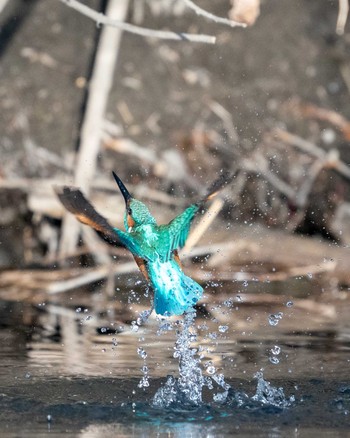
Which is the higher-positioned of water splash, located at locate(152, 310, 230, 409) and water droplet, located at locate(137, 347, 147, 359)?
water droplet, located at locate(137, 347, 147, 359)

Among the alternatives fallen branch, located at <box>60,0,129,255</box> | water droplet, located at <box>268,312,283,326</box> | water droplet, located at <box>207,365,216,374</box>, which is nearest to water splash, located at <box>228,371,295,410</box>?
water droplet, located at <box>207,365,216,374</box>

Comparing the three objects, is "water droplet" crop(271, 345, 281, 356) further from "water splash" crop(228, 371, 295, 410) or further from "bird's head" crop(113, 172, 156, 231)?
"bird's head" crop(113, 172, 156, 231)

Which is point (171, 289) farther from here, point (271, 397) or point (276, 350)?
point (276, 350)

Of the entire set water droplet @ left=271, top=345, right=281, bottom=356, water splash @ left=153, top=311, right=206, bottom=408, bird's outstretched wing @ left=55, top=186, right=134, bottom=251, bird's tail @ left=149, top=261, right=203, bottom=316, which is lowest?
water splash @ left=153, top=311, right=206, bottom=408

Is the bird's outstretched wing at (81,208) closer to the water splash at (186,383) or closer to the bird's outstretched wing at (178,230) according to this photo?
the bird's outstretched wing at (178,230)

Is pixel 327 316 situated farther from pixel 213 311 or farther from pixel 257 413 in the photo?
pixel 257 413

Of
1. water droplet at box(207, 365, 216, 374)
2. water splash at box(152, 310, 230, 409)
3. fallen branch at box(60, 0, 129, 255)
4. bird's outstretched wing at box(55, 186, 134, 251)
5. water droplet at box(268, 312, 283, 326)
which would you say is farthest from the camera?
fallen branch at box(60, 0, 129, 255)
